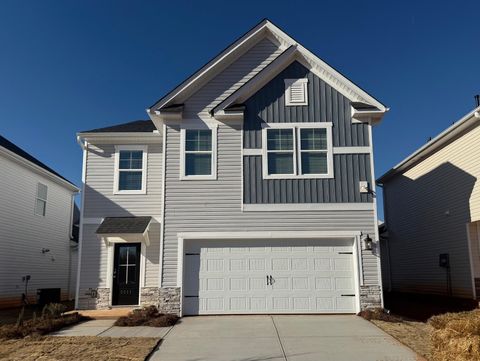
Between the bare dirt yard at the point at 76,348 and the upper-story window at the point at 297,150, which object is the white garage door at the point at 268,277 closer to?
the upper-story window at the point at 297,150

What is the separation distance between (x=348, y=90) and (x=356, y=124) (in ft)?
3.44

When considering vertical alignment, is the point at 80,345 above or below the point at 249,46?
below

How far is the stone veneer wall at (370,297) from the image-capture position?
11781 mm

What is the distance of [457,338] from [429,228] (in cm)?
1141

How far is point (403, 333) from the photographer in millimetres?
9500

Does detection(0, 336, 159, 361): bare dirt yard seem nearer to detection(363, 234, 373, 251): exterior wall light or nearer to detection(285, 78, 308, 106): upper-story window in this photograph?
detection(363, 234, 373, 251): exterior wall light

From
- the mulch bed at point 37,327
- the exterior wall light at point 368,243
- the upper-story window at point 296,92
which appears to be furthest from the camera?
the upper-story window at point 296,92

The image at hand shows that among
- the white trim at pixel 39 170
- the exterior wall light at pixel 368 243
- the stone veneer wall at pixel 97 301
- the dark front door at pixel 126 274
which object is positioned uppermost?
the white trim at pixel 39 170

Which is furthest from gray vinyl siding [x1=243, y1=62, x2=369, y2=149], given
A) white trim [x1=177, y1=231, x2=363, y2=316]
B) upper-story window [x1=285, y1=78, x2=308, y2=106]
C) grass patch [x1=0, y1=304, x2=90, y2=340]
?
grass patch [x1=0, y1=304, x2=90, y2=340]

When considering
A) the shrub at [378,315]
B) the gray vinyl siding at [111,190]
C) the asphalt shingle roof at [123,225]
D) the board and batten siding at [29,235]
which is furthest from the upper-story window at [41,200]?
the shrub at [378,315]

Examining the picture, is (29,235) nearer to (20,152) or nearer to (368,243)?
(20,152)

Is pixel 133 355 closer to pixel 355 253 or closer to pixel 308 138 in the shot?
pixel 355 253

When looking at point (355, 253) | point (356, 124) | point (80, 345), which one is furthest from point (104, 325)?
point (356, 124)

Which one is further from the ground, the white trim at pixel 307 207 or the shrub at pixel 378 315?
the white trim at pixel 307 207
